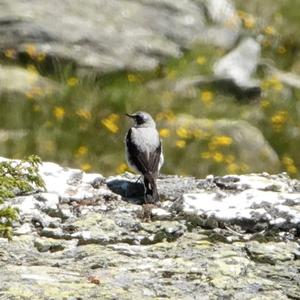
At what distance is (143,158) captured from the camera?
9.52m

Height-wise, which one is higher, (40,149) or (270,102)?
(270,102)

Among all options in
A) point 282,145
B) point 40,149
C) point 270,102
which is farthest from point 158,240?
point 270,102

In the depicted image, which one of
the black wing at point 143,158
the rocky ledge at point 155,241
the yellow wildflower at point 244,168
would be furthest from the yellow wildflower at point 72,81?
the rocky ledge at point 155,241

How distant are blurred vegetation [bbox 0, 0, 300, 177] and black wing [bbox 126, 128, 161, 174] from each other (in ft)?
9.67

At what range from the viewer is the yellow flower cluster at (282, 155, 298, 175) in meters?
13.6

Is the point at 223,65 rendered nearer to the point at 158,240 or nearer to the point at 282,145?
the point at 282,145

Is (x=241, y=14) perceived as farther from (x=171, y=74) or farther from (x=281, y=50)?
(x=171, y=74)

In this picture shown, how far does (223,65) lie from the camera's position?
16.2 m

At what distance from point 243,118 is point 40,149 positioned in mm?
3465

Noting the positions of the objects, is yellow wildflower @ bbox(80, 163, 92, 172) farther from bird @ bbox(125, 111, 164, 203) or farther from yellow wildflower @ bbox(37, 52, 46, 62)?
yellow wildflower @ bbox(37, 52, 46, 62)

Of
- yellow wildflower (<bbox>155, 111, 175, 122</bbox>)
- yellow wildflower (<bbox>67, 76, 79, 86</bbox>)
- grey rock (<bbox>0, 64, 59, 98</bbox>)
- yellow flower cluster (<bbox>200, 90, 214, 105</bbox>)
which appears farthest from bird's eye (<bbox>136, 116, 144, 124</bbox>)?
yellow wildflower (<bbox>67, 76, 79, 86</bbox>)

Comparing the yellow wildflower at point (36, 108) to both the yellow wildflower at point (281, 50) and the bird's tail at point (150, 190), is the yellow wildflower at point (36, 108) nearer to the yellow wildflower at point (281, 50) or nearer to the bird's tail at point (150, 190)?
the yellow wildflower at point (281, 50)

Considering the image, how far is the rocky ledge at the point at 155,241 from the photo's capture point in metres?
5.92

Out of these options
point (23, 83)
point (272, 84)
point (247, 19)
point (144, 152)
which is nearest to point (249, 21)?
point (247, 19)
